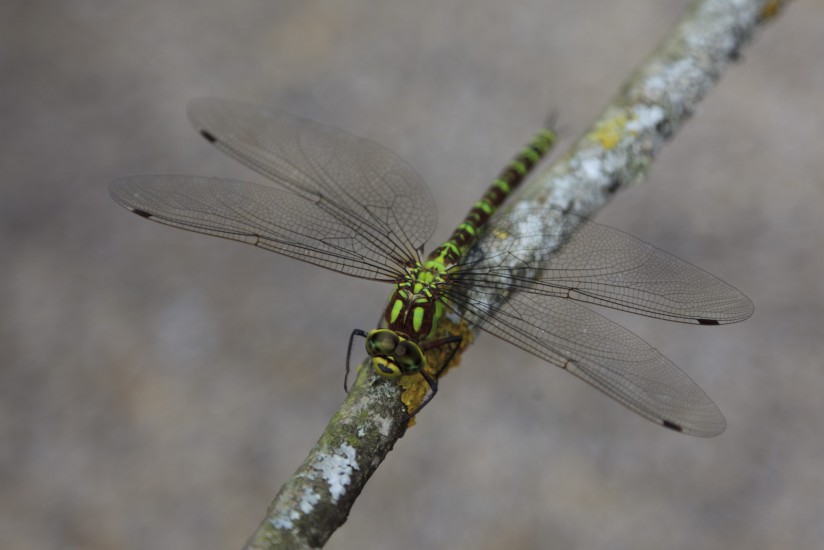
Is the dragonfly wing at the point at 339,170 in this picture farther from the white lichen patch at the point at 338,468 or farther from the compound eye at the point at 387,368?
the white lichen patch at the point at 338,468

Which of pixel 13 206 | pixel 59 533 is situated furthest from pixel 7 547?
pixel 13 206

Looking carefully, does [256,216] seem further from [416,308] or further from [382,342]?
[382,342]

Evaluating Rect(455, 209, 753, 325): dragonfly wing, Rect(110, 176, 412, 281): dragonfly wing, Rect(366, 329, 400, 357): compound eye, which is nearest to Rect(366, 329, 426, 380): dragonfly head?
Rect(366, 329, 400, 357): compound eye

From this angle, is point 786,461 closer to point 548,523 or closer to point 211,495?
point 548,523

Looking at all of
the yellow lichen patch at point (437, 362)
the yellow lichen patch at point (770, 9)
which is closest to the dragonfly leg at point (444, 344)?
the yellow lichen patch at point (437, 362)

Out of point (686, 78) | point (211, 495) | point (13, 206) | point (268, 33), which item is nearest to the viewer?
point (686, 78)

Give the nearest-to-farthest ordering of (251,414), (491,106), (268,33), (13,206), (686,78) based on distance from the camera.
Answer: (686,78), (251,414), (13,206), (491,106), (268,33)
